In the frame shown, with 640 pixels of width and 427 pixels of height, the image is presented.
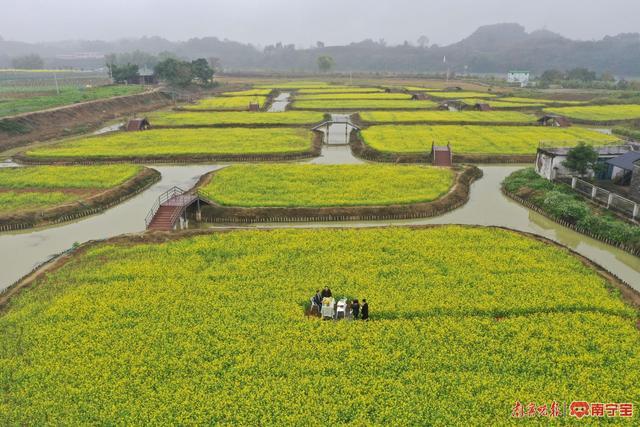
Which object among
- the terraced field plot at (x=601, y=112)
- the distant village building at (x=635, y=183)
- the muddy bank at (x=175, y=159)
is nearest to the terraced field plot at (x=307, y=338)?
the distant village building at (x=635, y=183)

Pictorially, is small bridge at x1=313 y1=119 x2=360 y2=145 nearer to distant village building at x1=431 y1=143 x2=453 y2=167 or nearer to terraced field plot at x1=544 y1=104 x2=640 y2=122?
distant village building at x1=431 y1=143 x2=453 y2=167

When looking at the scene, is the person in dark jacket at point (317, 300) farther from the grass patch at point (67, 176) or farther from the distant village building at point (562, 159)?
the distant village building at point (562, 159)

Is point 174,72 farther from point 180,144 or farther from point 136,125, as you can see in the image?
point 180,144

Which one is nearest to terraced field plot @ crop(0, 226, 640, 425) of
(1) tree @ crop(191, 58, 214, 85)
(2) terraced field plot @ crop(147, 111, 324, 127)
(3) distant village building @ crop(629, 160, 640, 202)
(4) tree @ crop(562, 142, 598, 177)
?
(3) distant village building @ crop(629, 160, 640, 202)

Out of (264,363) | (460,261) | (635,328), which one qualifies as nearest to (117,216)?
(264,363)

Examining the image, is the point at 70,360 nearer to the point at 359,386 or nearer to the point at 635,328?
the point at 359,386
